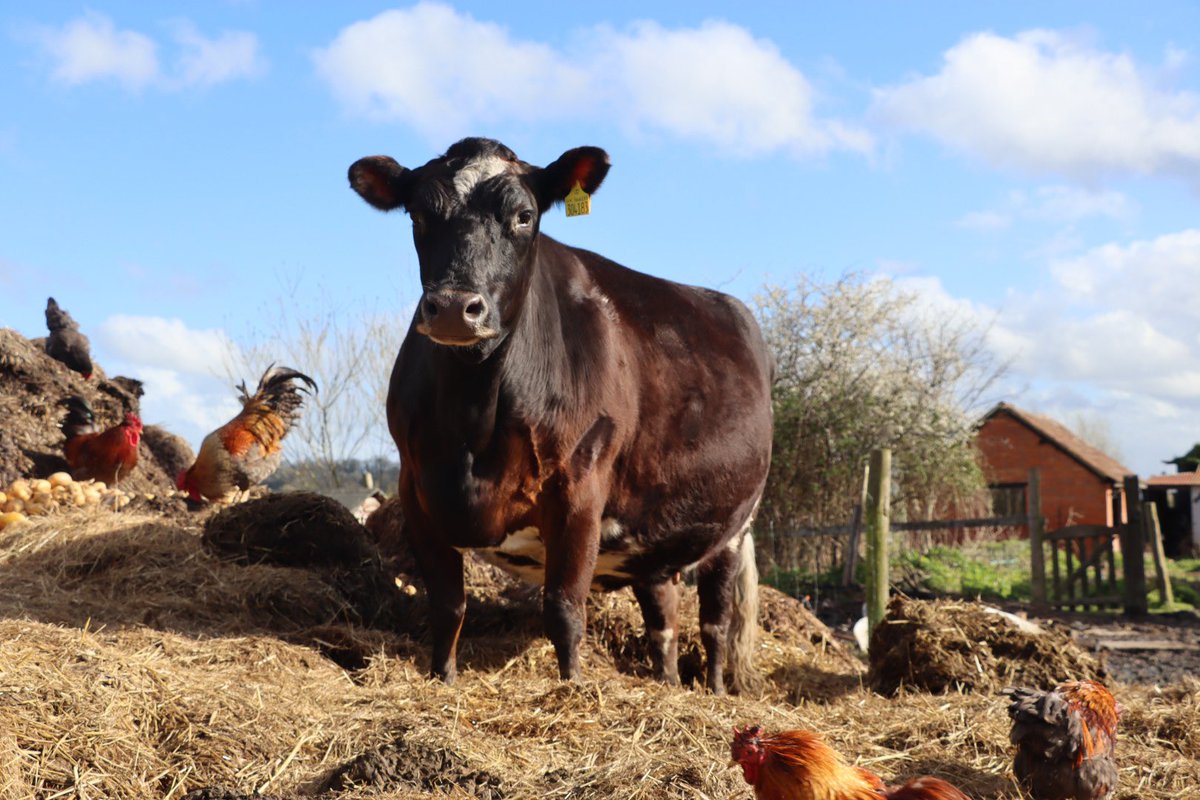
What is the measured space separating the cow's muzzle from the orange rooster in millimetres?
1994

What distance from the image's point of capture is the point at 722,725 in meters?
4.78

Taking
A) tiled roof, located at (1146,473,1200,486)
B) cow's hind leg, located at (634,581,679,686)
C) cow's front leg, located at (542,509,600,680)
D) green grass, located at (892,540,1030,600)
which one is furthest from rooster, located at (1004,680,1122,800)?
tiled roof, located at (1146,473,1200,486)

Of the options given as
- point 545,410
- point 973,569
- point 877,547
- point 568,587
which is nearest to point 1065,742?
point 568,587

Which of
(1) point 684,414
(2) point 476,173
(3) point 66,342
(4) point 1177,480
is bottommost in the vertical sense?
(1) point 684,414

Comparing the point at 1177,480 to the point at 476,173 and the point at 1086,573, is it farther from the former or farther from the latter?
the point at 476,173

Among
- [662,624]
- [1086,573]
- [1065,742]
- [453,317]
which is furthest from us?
[1086,573]

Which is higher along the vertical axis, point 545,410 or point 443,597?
point 545,410

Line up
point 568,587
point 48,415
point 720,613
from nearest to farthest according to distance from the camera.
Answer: point 568,587 < point 720,613 < point 48,415

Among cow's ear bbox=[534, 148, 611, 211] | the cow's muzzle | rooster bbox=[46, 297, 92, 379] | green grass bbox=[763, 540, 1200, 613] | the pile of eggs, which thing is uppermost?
rooster bbox=[46, 297, 92, 379]

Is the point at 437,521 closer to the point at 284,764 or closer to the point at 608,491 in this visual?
the point at 608,491

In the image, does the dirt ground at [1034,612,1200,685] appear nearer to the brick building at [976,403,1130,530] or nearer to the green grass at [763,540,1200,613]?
the green grass at [763,540,1200,613]

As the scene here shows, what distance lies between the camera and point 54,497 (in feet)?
31.4

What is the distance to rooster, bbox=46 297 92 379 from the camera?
13469mm

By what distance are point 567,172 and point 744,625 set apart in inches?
132
